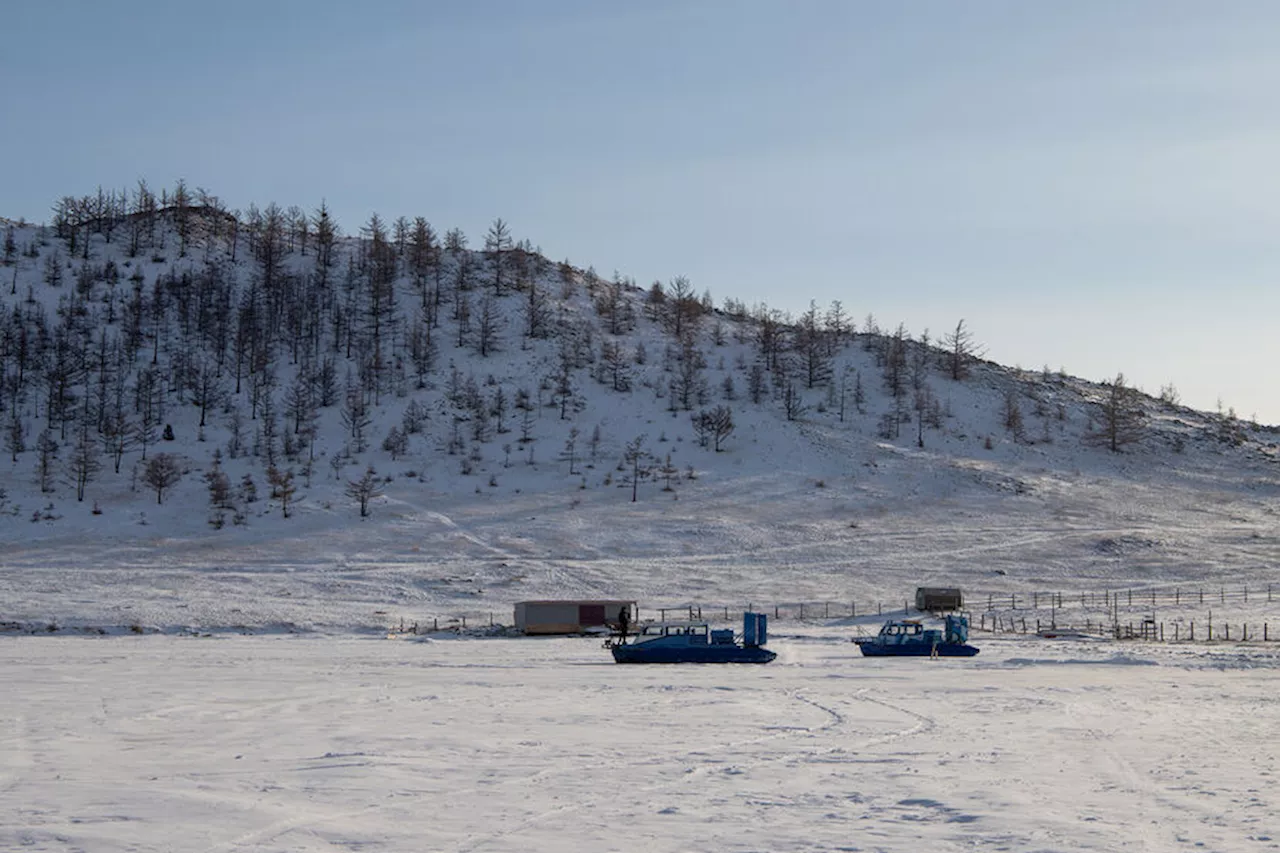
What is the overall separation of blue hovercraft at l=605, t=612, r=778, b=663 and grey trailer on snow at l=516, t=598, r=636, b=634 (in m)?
10.7

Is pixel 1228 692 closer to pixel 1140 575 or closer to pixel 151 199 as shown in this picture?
pixel 1140 575

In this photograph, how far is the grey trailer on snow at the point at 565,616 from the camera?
5209 centimetres

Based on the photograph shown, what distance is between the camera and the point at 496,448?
96188 mm

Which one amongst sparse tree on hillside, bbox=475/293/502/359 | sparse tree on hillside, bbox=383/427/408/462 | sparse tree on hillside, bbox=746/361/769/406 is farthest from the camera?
sparse tree on hillside, bbox=475/293/502/359

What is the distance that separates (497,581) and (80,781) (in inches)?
1933

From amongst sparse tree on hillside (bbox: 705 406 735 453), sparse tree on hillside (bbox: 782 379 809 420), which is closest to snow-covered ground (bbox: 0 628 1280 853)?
sparse tree on hillside (bbox: 705 406 735 453)

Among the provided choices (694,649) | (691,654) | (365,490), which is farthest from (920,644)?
(365,490)

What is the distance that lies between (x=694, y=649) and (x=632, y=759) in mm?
A: 21472

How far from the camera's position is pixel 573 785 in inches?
653

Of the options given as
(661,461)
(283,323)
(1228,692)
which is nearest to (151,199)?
(283,323)

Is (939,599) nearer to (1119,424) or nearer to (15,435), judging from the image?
(1119,424)

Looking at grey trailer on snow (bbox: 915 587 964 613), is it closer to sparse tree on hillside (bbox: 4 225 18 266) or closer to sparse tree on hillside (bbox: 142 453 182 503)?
sparse tree on hillside (bbox: 142 453 182 503)

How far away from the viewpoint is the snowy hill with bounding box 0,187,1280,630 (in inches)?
2653

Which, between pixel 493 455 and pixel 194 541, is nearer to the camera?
pixel 194 541
